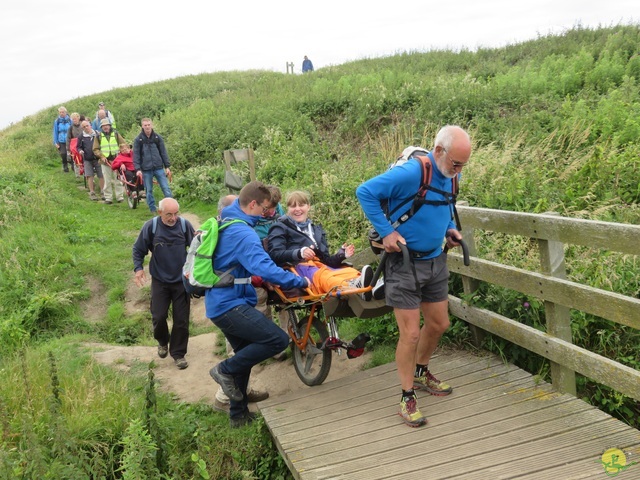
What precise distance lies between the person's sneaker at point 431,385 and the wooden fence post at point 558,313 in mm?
830

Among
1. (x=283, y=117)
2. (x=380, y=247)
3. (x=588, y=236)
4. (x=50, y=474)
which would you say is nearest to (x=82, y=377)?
(x=50, y=474)

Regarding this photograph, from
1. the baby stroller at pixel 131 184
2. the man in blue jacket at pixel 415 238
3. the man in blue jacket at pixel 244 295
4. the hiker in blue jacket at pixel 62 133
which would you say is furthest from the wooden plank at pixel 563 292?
the hiker in blue jacket at pixel 62 133

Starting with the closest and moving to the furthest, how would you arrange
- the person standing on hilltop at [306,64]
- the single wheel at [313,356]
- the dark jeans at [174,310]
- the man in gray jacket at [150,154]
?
the single wheel at [313,356]
the dark jeans at [174,310]
the man in gray jacket at [150,154]
the person standing on hilltop at [306,64]

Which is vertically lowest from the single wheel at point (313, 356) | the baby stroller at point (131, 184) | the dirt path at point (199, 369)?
the dirt path at point (199, 369)

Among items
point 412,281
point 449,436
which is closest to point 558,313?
point 412,281

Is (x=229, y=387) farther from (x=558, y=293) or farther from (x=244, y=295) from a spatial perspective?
(x=558, y=293)

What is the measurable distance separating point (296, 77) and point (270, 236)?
21114 millimetres

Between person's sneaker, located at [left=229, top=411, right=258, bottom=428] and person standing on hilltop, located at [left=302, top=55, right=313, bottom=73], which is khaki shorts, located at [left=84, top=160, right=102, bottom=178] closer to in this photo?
person's sneaker, located at [left=229, top=411, right=258, bottom=428]

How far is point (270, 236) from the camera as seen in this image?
5.64 meters

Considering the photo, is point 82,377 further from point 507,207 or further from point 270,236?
point 507,207

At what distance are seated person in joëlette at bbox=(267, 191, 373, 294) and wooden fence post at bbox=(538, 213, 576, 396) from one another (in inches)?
57.6

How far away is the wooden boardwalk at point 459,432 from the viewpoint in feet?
11.7

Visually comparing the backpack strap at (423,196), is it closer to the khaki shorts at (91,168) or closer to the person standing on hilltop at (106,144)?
the person standing on hilltop at (106,144)

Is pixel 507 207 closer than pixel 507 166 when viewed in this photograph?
Yes
